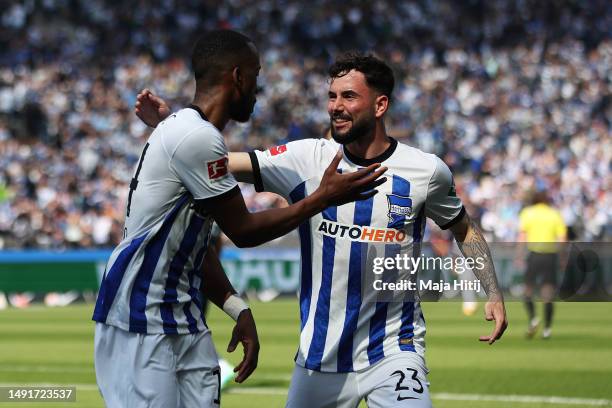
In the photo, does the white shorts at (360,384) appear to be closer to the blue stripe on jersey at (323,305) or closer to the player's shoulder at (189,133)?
the blue stripe on jersey at (323,305)

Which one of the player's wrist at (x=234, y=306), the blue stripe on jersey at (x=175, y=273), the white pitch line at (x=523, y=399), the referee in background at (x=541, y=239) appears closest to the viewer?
the blue stripe on jersey at (x=175, y=273)

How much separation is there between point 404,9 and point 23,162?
13.7 metres

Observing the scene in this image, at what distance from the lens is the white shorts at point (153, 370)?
4637mm

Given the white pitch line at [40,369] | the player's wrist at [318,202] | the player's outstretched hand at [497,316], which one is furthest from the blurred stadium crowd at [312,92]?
the player's wrist at [318,202]

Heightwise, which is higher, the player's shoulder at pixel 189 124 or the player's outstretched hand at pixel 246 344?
the player's shoulder at pixel 189 124

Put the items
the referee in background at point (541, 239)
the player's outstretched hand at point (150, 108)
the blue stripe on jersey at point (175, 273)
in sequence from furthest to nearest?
the referee in background at point (541, 239)
the player's outstretched hand at point (150, 108)
the blue stripe on jersey at point (175, 273)

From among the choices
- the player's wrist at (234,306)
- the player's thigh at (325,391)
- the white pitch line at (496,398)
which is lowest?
the white pitch line at (496,398)

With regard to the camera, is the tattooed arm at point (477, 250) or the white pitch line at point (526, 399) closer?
the tattooed arm at point (477, 250)

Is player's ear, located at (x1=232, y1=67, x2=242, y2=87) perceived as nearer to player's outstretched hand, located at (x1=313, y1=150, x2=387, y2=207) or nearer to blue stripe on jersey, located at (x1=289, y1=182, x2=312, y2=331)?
player's outstretched hand, located at (x1=313, y1=150, x2=387, y2=207)

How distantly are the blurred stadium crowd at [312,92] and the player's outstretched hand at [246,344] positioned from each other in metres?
20.2

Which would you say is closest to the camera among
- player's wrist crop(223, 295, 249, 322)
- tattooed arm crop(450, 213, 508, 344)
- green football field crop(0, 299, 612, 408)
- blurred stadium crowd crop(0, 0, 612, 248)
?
player's wrist crop(223, 295, 249, 322)

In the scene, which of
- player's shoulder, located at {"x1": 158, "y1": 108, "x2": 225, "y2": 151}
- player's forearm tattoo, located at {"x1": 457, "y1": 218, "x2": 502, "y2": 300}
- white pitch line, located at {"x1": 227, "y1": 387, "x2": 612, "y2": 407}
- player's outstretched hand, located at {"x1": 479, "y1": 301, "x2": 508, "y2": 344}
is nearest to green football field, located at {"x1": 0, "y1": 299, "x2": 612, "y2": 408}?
white pitch line, located at {"x1": 227, "y1": 387, "x2": 612, "y2": 407}

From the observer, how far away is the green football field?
10.7m

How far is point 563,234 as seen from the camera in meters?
17.0
